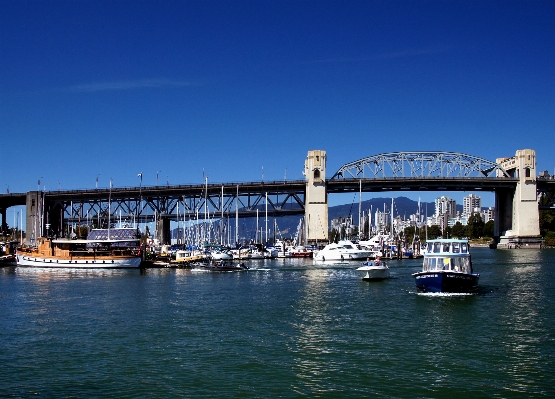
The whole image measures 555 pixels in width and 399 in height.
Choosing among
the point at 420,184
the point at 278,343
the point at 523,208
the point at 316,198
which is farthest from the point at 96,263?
the point at 523,208

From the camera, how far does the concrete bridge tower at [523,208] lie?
14638 cm

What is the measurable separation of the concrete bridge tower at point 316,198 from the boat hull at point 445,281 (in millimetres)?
89417

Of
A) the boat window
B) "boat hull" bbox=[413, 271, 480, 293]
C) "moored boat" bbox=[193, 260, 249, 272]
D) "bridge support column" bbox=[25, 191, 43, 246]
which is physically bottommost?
"moored boat" bbox=[193, 260, 249, 272]

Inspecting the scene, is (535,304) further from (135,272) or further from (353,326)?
(135,272)

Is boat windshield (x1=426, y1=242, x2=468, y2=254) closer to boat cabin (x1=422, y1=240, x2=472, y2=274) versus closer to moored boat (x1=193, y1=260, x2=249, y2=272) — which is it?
boat cabin (x1=422, y1=240, x2=472, y2=274)

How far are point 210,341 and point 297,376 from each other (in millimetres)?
7295

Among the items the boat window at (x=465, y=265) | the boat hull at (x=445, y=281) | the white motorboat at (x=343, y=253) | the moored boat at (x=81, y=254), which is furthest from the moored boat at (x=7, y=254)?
the boat window at (x=465, y=265)

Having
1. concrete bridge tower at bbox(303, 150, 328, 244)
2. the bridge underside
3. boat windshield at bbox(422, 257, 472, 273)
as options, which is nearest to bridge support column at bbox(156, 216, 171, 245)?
concrete bridge tower at bbox(303, 150, 328, 244)

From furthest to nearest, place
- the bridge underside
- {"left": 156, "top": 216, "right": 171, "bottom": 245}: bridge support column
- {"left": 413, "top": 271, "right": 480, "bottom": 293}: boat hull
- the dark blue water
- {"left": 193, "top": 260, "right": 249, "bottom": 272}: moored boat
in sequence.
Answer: {"left": 156, "top": 216, "right": 171, "bottom": 245}: bridge support column
the bridge underside
{"left": 193, "top": 260, "right": 249, "bottom": 272}: moored boat
{"left": 413, "top": 271, "right": 480, "bottom": 293}: boat hull
the dark blue water

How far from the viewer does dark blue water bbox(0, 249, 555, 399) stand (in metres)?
22.1

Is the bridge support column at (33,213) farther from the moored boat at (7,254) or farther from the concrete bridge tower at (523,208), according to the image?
the concrete bridge tower at (523,208)

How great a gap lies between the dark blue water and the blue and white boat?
1.12 metres

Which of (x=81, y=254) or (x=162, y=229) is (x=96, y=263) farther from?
(x=162, y=229)

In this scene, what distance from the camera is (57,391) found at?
70.7 ft
